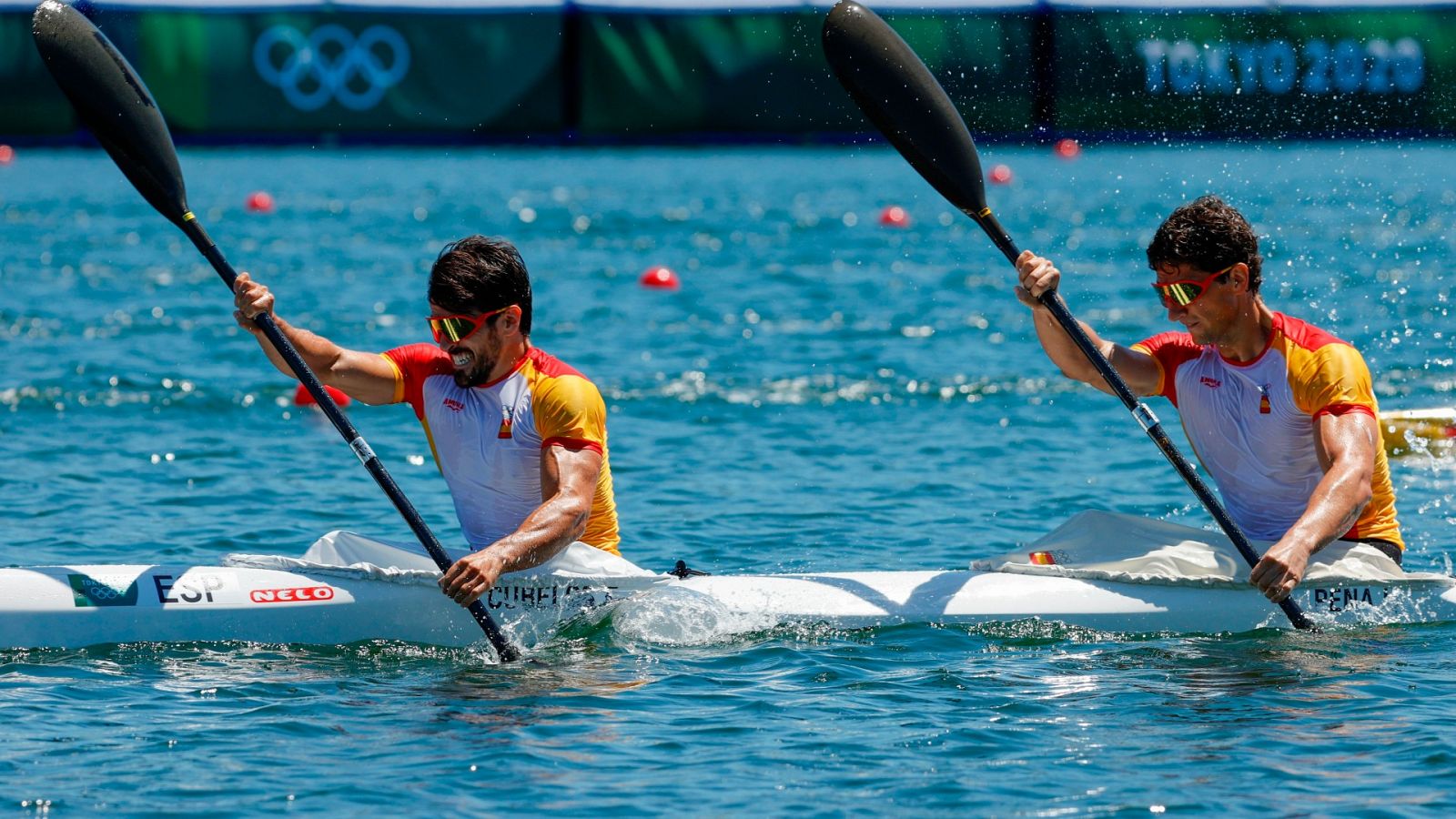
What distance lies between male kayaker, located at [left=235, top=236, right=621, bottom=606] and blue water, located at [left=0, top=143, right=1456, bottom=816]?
498 millimetres

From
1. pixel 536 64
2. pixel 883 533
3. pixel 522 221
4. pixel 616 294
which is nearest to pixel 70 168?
pixel 536 64

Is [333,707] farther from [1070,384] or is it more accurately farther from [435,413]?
[1070,384]

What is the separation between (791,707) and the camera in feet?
20.2

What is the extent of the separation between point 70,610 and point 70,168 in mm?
22442

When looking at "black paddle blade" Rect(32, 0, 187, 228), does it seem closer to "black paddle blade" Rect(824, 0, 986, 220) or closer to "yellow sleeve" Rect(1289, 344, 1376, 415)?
"black paddle blade" Rect(824, 0, 986, 220)

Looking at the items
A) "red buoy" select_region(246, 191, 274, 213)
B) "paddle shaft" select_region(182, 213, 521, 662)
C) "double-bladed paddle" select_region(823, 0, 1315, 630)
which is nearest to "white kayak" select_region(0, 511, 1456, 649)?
"paddle shaft" select_region(182, 213, 521, 662)

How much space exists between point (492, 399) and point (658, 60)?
20.1 metres

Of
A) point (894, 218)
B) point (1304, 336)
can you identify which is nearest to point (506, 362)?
point (1304, 336)

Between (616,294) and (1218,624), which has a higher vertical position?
(616,294)

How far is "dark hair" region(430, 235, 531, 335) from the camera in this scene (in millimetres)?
6332

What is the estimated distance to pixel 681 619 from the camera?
6801 mm

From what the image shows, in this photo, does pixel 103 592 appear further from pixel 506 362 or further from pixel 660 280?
pixel 660 280

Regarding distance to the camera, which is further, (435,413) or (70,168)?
(70,168)

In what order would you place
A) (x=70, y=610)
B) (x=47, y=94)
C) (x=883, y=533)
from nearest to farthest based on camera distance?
(x=70, y=610)
(x=883, y=533)
(x=47, y=94)
